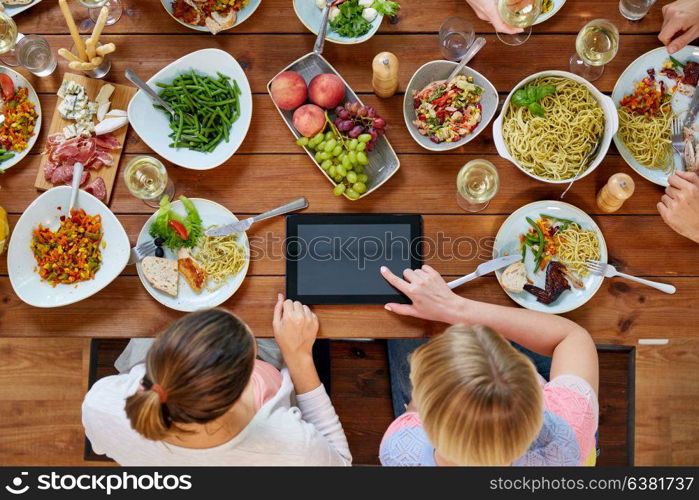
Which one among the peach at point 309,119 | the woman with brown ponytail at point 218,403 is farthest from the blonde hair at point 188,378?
the peach at point 309,119

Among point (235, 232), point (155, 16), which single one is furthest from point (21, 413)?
point (155, 16)

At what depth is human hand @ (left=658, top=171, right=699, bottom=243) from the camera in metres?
1.53

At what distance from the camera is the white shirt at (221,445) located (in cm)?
146

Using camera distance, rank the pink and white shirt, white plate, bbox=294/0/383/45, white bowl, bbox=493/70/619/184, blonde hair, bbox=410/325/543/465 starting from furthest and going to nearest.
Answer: white plate, bbox=294/0/383/45 < white bowl, bbox=493/70/619/184 < the pink and white shirt < blonde hair, bbox=410/325/543/465

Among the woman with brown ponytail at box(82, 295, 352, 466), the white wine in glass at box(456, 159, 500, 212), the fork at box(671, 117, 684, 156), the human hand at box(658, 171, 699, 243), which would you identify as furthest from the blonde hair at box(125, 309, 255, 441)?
the fork at box(671, 117, 684, 156)

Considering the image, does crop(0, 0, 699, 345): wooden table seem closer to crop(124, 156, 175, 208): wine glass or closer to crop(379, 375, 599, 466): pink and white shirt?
crop(124, 156, 175, 208): wine glass

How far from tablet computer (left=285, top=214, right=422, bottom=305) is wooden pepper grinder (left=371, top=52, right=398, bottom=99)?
0.37m

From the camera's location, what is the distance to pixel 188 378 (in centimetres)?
120

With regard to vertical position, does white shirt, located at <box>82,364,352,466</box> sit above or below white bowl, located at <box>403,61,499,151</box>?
below

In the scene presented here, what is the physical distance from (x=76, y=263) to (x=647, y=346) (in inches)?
86.6

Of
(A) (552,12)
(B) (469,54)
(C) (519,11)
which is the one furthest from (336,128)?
(A) (552,12)

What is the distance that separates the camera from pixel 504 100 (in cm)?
166

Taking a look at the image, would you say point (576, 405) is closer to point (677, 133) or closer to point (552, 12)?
point (677, 133)
